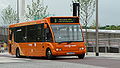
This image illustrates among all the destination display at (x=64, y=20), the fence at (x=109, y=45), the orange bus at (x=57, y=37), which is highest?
the destination display at (x=64, y=20)

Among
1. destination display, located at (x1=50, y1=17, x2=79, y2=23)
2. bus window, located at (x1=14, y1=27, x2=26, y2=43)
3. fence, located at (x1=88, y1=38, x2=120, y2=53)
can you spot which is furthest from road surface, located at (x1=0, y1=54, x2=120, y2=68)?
fence, located at (x1=88, y1=38, x2=120, y2=53)

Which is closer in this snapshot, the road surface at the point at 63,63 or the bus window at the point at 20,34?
the road surface at the point at 63,63

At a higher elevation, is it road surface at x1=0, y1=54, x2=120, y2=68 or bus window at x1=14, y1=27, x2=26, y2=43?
bus window at x1=14, y1=27, x2=26, y2=43

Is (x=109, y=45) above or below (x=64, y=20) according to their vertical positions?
below

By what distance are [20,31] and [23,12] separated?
1054 inches

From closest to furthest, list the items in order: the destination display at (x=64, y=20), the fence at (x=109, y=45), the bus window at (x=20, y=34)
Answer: the destination display at (x=64, y=20)
the bus window at (x=20, y=34)
the fence at (x=109, y=45)

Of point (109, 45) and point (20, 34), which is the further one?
point (109, 45)

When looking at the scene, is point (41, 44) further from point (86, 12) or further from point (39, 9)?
point (39, 9)

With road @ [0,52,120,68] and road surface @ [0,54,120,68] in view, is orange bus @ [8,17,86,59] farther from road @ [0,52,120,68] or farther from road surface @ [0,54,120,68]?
road @ [0,52,120,68]

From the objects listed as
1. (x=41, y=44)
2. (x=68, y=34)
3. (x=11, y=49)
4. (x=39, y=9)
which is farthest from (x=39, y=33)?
(x=39, y=9)

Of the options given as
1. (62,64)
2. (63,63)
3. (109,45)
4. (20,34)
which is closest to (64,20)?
(63,63)

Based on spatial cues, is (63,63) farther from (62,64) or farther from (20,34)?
(20,34)

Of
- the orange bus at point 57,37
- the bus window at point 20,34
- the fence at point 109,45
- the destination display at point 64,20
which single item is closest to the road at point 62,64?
the orange bus at point 57,37

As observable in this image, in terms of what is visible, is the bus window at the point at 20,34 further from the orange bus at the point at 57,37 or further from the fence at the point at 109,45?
the fence at the point at 109,45
